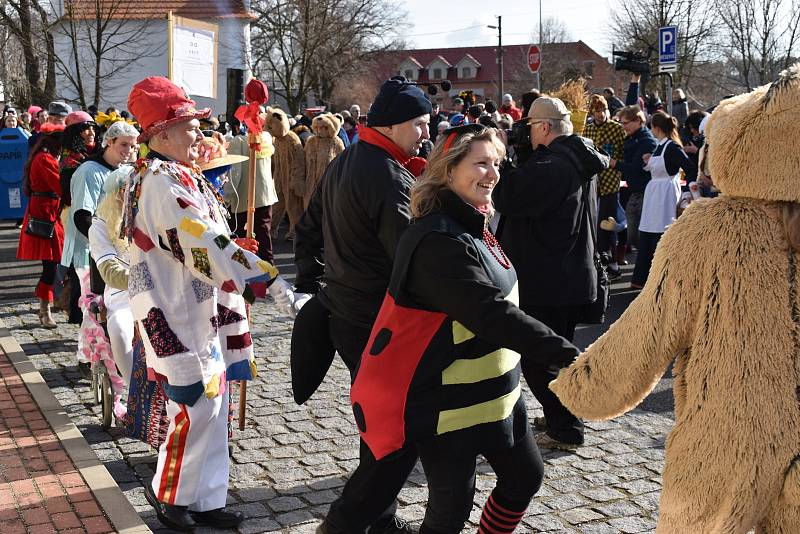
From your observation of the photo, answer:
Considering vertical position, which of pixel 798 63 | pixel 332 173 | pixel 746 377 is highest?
pixel 798 63

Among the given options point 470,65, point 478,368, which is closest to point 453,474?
point 478,368

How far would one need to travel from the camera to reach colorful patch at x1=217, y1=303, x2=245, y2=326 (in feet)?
15.5

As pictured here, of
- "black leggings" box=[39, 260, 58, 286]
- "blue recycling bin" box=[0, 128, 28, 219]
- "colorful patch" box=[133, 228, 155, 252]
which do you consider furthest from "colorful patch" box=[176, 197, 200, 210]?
"blue recycling bin" box=[0, 128, 28, 219]

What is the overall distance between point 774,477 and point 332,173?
237cm

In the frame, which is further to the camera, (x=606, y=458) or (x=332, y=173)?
(x=606, y=458)

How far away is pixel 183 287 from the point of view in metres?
4.25

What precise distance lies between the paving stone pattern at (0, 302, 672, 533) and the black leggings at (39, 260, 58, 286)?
7.34 ft

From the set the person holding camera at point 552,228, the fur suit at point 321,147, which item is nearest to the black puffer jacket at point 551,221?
the person holding camera at point 552,228

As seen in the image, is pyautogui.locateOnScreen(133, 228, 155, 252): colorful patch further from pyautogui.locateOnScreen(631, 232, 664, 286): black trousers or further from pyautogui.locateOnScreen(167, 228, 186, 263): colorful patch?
pyautogui.locateOnScreen(631, 232, 664, 286): black trousers

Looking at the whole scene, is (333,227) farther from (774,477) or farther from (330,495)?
(774,477)

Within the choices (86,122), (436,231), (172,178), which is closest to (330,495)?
(172,178)

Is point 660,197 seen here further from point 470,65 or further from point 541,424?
point 470,65

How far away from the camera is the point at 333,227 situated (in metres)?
4.17

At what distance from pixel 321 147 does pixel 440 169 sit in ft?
35.9
